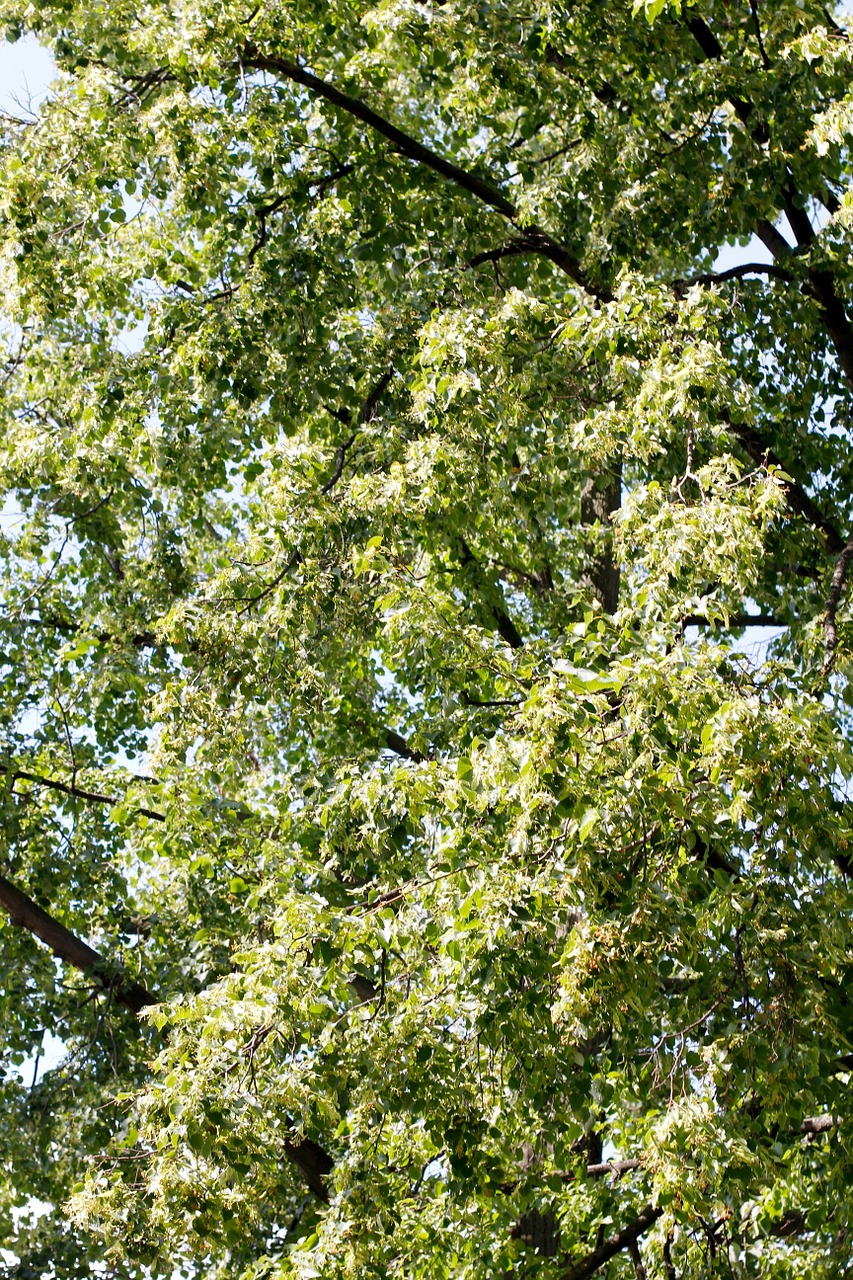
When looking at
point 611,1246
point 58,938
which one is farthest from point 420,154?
point 611,1246

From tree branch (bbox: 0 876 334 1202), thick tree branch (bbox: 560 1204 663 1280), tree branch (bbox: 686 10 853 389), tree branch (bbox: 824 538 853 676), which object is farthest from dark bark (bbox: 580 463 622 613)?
tree branch (bbox: 0 876 334 1202)

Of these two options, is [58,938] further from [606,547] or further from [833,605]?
[833,605]

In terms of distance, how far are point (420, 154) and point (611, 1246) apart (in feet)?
21.1

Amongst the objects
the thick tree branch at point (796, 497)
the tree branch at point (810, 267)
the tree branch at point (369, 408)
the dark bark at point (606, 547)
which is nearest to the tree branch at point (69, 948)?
the tree branch at point (369, 408)

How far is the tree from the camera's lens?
185 inches

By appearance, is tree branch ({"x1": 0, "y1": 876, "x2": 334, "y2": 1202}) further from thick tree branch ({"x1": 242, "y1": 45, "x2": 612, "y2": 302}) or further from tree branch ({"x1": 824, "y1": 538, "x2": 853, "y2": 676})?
thick tree branch ({"x1": 242, "y1": 45, "x2": 612, "y2": 302})

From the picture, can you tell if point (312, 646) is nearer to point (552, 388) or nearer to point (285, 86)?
point (552, 388)

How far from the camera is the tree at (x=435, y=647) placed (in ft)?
15.4

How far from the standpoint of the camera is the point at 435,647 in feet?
19.1

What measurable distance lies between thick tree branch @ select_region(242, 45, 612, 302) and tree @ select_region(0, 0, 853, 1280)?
4 cm

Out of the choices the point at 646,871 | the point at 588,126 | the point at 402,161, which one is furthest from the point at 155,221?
the point at 646,871

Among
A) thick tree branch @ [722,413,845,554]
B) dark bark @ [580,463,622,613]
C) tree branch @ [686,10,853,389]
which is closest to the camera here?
thick tree branch @ [722,413,845,554]

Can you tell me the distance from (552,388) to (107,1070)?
17.1ft

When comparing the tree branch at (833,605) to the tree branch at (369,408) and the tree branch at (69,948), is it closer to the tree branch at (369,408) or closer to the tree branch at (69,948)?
the tree branch at (369,408)
